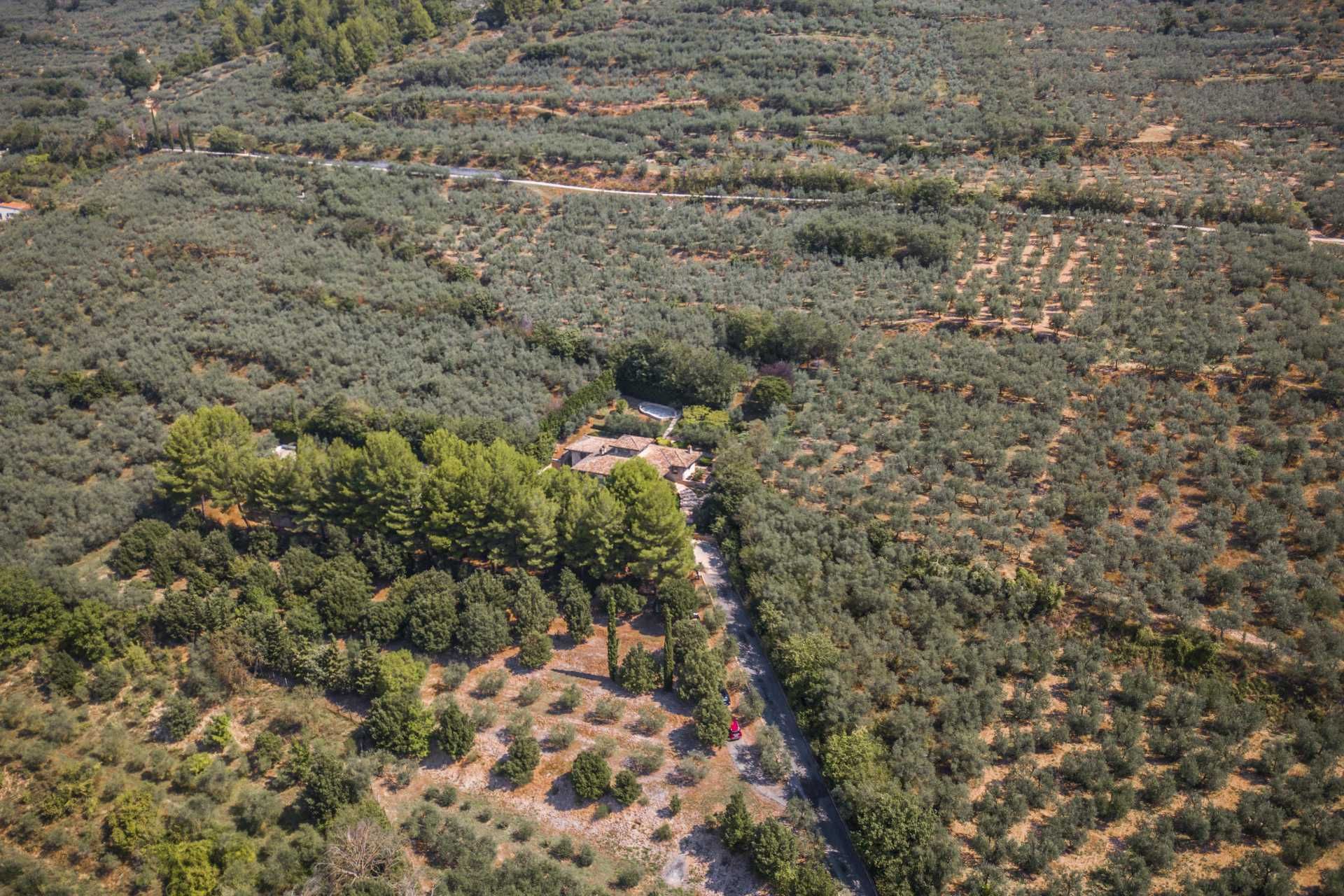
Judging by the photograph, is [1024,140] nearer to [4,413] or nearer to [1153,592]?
[1153,592]

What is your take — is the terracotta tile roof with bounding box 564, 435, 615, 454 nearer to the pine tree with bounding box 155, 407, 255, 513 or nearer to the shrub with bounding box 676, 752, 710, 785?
the pine tree with bounding box 155, 407, 255, 513

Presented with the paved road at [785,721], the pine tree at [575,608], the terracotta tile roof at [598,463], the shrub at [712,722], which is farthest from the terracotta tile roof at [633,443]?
the shrub at [712,722]

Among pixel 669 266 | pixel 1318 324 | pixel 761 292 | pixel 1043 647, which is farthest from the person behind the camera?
pixel 669 266

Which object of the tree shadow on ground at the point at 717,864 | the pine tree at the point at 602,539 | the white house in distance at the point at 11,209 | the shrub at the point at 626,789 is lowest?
the tree shadow on ground at the point at 717,864

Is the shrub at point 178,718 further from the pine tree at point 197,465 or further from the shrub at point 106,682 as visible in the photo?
the pine tree at point 197,465

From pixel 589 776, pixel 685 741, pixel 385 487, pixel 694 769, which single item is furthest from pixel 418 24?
pixel 694 769

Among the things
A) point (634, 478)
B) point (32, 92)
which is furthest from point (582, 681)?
point (32, 92)
